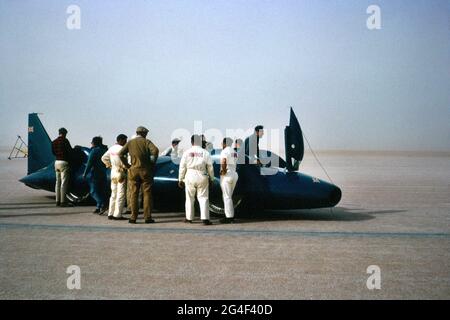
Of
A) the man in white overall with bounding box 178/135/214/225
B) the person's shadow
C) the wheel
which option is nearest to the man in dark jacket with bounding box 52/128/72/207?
the wheel

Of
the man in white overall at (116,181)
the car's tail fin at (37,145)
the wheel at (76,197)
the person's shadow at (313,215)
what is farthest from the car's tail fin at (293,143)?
the car's tail fin at (37,145)

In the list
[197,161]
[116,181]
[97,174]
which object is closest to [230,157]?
[197,161]

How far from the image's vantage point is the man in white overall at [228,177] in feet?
31.6

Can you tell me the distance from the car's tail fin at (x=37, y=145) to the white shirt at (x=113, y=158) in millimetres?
4979

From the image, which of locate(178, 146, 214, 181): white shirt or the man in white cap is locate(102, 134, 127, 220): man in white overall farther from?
the man in white cap

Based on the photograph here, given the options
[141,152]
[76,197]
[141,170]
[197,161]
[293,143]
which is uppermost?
[293,143]

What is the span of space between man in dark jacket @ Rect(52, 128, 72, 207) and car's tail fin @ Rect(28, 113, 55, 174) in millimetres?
2403

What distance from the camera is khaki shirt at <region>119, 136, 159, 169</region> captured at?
9562 millimetres

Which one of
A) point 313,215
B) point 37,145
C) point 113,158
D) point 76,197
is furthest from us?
point 37,145

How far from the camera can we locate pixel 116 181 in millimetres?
10086

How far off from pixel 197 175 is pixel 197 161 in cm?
28

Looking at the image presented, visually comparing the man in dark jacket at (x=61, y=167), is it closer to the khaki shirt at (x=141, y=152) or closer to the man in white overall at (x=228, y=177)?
the khaki shirt at (x=141, y=152)

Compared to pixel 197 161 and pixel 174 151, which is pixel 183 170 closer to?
pixel 197 161
